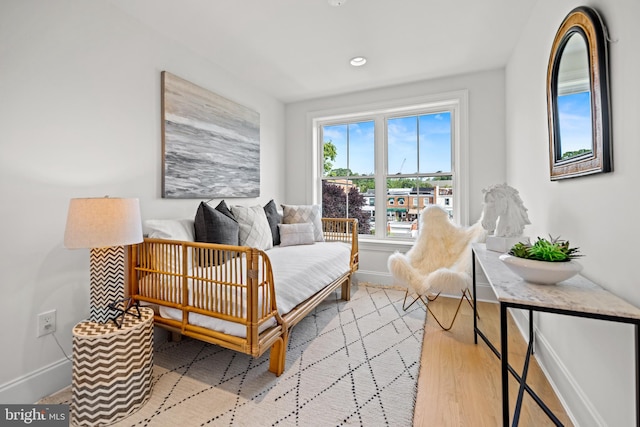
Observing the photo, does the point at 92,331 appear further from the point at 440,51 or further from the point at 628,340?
the point at 440,51

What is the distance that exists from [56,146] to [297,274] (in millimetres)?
1704

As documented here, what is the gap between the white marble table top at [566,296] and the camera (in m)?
0.95

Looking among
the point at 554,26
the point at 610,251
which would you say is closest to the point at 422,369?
the point at 610,251

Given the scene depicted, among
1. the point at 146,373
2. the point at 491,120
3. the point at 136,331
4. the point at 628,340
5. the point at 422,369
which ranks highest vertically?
the point at 491,120

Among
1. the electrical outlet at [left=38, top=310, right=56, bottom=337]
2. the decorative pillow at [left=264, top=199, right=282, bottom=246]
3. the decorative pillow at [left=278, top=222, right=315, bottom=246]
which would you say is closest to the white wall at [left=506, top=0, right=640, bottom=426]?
the decorative pillow at [left=278, top=222, right=315, bottom=246]

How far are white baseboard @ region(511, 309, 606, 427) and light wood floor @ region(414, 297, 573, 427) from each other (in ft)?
0.14

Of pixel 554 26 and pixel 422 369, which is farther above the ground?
pixel 554 26

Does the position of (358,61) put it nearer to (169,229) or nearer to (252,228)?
(252,228)

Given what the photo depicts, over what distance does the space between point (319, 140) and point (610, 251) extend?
3408mm

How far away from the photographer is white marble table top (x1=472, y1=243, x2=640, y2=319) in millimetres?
949

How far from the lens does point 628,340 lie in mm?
1027

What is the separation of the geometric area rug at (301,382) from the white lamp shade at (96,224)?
911 millimetres

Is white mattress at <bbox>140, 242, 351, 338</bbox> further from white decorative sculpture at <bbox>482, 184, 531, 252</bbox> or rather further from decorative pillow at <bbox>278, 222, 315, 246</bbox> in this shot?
white decorative sculpture at <bbox>482, 184, 531, 252</bbox>

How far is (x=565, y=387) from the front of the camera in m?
1.49
